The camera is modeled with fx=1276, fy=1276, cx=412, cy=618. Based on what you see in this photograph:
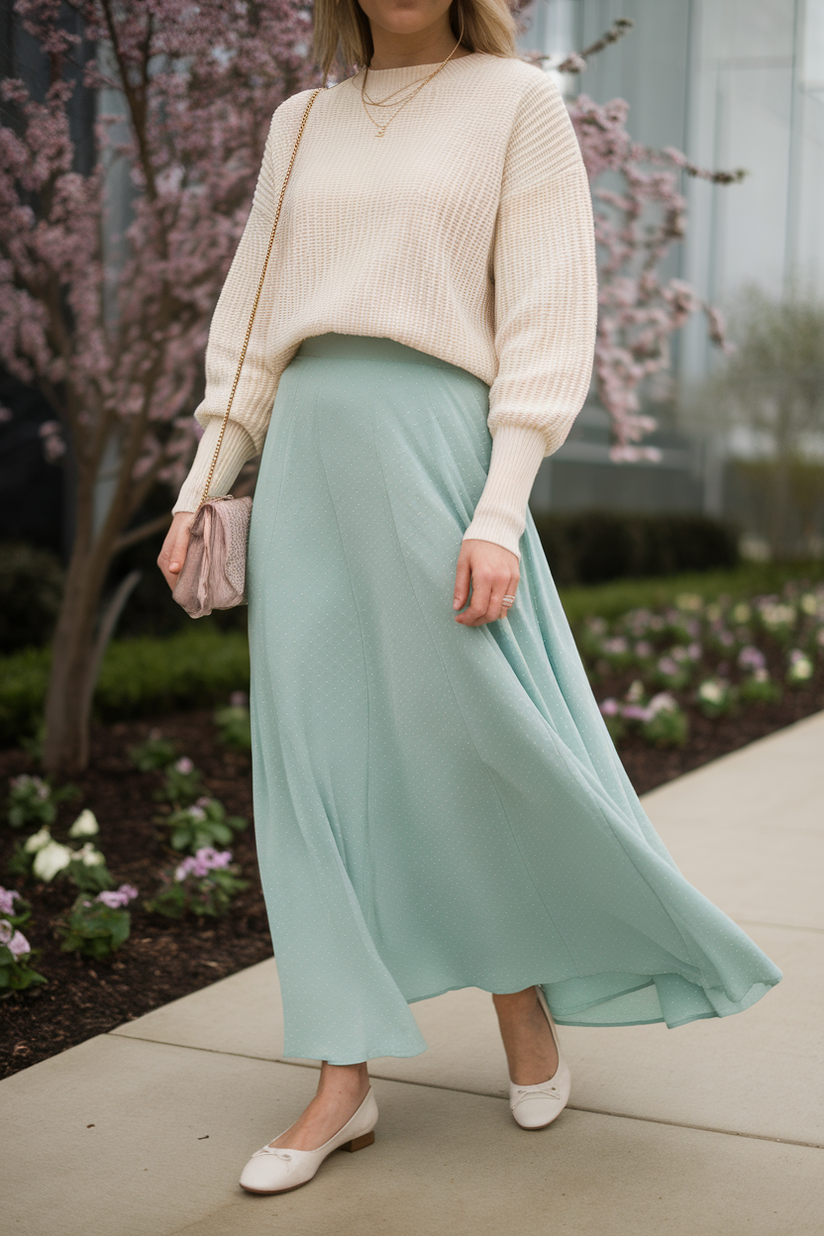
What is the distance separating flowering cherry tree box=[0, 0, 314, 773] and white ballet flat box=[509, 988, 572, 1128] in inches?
104

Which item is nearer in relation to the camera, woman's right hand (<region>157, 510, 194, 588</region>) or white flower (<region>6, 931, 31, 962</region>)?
woman's right hand (<region>157, 510, 194, 588</region>)

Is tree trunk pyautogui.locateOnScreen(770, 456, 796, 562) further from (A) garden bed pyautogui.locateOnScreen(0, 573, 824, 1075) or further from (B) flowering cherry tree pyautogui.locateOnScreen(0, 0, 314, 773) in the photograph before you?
(B) flowering cherry tree pyautogui.locateOnScreen(0, 0, 314, 773)

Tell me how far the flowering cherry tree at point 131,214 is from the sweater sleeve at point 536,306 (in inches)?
73.1

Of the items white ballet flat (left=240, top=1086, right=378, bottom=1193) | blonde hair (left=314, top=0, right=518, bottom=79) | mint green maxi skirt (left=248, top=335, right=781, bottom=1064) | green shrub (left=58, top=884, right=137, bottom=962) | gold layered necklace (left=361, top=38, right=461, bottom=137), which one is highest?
blonde hair (left=314, top=0, right=518, bottom=79)

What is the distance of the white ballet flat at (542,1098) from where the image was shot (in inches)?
83.7

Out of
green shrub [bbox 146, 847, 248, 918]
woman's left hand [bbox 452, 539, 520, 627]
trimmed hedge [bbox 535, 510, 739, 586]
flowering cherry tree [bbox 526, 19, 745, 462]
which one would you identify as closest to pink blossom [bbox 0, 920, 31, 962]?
green shrub [bbox 146, 847, 248, 918]

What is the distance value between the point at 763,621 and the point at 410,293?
22.7 ft

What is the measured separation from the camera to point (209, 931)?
321 cm

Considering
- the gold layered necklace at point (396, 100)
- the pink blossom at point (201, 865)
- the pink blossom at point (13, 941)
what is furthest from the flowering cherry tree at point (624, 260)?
the pink blossom at point (13, 941)

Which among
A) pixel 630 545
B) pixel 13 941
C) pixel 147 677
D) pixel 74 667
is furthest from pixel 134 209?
pixel 630 545

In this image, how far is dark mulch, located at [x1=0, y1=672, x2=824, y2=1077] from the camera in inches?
104

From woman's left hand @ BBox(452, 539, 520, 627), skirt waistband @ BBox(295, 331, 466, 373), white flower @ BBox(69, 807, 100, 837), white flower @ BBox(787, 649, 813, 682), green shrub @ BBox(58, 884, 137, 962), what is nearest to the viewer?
woman's left hand @ BBox(452, 539, 520, 627)

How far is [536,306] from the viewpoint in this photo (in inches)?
74.7

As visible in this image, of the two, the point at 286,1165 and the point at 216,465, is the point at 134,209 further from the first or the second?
the point at 286,1165
